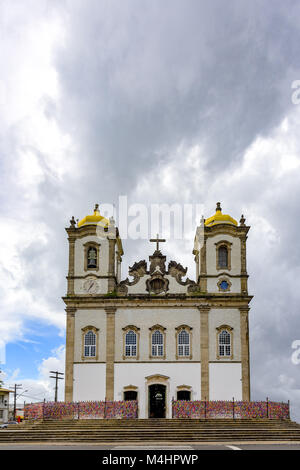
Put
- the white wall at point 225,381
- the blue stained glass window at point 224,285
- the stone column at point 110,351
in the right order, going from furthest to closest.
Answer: the blue stained glass window at point 224,285, the stone column at point 110,351, the white wall at point 225,381

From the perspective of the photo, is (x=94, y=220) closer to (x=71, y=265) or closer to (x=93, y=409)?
(x=71, y=265)

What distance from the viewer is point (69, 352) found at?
35781mm

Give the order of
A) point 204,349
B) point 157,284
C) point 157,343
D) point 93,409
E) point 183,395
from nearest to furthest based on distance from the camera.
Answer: point 93,409, point 183,395, point 204,349, point 157,343, point 157,284

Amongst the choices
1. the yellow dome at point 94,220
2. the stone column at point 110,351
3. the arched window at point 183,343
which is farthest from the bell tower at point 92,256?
the arched window at point 183,343

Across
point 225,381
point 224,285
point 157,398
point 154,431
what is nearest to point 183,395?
point 157,398

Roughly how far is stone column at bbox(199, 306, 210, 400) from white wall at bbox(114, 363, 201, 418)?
25cm

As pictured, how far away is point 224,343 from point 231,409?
4.61m

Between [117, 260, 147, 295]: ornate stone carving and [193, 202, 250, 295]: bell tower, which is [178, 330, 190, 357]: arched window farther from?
[117, 260, 147, 295]: ornate stone carving

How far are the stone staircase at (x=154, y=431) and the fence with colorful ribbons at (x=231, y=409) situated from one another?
137 centimetres

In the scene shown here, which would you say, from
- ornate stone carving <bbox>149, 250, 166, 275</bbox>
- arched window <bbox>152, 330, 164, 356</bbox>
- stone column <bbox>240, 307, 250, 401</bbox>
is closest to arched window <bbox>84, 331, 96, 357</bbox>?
arched window <bbox>152, 330, 164, 356</bbox>

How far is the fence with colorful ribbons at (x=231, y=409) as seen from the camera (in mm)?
31578

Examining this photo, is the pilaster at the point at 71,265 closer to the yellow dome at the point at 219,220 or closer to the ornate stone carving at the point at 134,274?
the ornate stone carving at the point at 134,274
